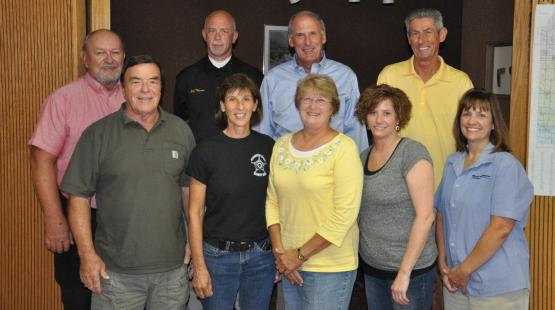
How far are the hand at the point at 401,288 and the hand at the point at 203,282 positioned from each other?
2.88 feet

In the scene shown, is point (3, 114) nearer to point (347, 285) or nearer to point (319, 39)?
point (319, 39)

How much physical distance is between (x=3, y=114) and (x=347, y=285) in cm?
270

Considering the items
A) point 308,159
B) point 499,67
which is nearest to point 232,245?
point 308,159

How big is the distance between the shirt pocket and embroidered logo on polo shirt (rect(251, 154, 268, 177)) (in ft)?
1.16

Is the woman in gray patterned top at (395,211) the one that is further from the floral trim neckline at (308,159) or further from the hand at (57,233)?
the hand at (57,233)

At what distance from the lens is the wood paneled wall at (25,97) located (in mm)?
3969

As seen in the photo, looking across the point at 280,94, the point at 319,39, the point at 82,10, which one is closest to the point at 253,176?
the point at 280,94

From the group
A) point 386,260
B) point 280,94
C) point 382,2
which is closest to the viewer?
point 386,260

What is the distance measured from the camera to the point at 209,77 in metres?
4.14

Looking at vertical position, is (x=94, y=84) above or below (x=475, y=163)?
above

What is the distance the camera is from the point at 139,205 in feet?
9.10

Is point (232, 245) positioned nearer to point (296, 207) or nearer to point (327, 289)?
point (296, 207)

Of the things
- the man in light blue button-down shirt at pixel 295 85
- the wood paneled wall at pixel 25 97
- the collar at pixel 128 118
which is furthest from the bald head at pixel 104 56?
the man in light blue button-down shirt at pixel 295 85

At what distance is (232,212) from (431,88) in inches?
66.2
